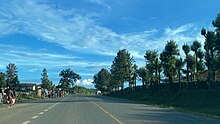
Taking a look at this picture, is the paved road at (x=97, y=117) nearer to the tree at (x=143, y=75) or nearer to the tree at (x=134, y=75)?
the tree at (x=143, y=75)

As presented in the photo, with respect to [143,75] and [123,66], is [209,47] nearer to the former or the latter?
[143,75]

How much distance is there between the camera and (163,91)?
69.8 metres

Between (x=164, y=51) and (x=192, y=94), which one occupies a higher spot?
(x=164, y=51)

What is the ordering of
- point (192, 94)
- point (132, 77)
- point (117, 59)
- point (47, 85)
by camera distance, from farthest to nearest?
point (47, 85)
point (117, 59)
point (132, 77)
point (192, 94)

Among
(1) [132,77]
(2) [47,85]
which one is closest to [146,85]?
(1) [132,77]

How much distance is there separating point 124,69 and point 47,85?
68.5 m

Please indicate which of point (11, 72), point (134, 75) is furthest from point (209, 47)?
point (11, 72)

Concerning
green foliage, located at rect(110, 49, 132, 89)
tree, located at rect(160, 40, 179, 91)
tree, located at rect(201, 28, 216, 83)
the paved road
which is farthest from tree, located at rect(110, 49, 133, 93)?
the paved road

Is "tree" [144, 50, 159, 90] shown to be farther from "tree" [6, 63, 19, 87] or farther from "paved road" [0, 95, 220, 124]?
"tree" [6, 63, 19, 87]

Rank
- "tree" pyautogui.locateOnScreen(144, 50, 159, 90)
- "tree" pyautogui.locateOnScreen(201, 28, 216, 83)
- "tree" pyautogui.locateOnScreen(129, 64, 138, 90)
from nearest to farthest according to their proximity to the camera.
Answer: "tree" pyautogui.locateOnScreen(201, 28, 216, 83), "tree" pyautogui.locateOnScreen(144, 50, 159, 90), "tree" pyautogui.locateOnScreen(129, 64, 138, 90)

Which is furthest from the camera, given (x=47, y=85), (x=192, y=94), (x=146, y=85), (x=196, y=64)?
(x=47, y=85)

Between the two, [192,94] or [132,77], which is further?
[132,77]

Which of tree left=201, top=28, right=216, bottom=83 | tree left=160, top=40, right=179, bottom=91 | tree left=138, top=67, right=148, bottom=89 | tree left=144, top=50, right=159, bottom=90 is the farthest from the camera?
tree left=138, top=67, right=148, bottom=89

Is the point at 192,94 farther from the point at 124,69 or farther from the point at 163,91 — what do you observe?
the point at 124,69
